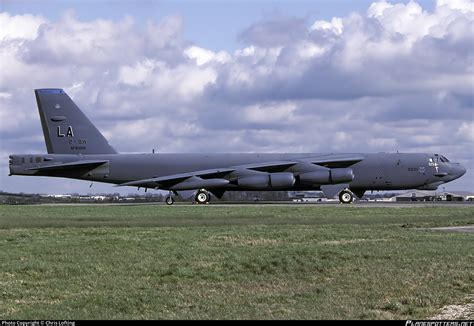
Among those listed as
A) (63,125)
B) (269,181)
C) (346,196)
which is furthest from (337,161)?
(63,125)

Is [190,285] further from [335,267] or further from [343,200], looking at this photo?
[343,200]

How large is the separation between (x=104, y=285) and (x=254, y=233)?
30.2ft

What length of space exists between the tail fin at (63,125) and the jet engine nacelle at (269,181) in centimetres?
1043

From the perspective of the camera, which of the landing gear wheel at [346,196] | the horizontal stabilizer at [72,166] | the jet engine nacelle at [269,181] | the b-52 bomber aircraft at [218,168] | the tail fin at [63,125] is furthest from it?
the tail fin at [63,125]

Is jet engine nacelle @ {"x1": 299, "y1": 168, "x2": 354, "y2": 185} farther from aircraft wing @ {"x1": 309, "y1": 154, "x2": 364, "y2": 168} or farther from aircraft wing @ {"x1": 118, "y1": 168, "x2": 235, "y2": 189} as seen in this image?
aircraft wing @ {"x1": 118, "y1": 168, "x2": 235, "y2": 189}

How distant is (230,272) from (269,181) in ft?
110

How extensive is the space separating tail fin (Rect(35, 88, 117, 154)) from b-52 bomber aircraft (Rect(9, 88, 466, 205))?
0.22ft

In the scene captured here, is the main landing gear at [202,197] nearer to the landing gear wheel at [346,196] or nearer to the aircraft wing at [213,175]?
the aircraft wing at [213,175]

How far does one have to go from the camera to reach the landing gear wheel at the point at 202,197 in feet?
162

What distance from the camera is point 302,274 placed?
49.1ft

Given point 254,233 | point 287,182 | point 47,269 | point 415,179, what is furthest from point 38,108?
point 47,269

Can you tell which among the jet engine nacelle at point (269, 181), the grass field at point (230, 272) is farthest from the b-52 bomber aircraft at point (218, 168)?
the grass field at point (230, 272)

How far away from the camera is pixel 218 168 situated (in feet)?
163

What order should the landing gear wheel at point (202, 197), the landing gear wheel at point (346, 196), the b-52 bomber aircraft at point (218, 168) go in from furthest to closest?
the landing gear wheel at point (346, 196), the landing gear wheel at point (202, 197), the b-52 bomber aircraft at point (218, 168)
